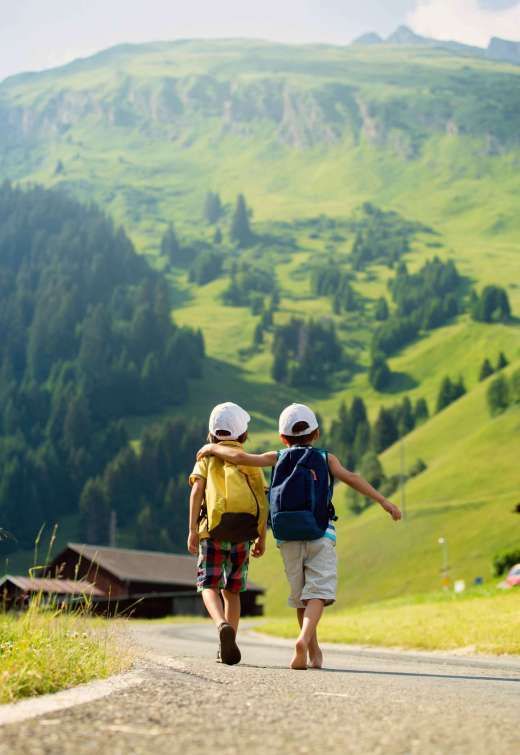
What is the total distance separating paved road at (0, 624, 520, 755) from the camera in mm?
5289

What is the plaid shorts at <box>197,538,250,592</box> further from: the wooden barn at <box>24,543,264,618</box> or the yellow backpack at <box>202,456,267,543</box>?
the wooden barn at <box>24,543,264,618</box>

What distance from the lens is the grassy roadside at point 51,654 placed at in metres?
7.18

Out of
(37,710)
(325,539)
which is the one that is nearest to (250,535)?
(325,539)

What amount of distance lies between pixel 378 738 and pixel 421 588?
114 metres

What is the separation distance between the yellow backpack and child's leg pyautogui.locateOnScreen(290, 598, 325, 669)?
844mm

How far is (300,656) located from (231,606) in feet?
3.49

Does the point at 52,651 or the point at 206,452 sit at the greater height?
the point at 206,452

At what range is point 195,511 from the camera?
1129cm

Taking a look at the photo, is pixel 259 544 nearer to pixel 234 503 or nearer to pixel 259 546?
pixel 259 546

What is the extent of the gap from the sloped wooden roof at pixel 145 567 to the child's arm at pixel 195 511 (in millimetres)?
86887

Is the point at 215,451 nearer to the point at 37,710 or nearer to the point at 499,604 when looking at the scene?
the point at 37,710

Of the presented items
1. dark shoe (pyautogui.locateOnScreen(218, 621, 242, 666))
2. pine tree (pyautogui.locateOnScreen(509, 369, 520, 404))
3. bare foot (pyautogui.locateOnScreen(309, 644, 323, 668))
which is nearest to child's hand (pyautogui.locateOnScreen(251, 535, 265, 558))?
dark shoe (pyautogui.locateOnScreen(218, 621, 242, 666))

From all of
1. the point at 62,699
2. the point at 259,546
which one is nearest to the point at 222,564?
the point at 259,546

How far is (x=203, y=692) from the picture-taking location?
24.9 feet
